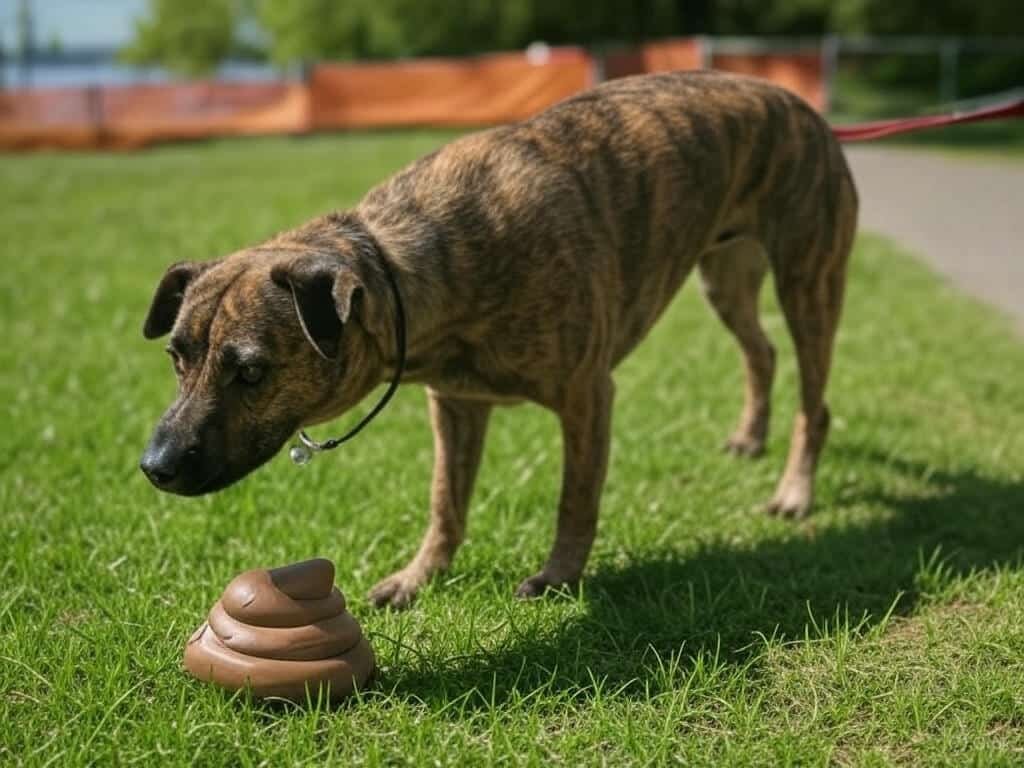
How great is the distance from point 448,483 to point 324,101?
83.6 feet

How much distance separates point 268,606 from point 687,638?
136cm

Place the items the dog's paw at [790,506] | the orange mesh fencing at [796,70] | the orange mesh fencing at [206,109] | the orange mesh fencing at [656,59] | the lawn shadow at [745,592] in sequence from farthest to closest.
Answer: the orange mesh fencing at [206,109] < the orange mesh fencing at [656,59] < the orange mesh fencing at [796,70] < the dog's paw at [790,506] < the lawn shadow at [745,592]

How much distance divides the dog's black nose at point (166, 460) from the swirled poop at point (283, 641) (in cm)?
36

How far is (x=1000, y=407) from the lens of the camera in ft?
21.9

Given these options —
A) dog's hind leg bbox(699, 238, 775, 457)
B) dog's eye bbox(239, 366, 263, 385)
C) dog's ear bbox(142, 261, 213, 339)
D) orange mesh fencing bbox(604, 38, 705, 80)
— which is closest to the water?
orange mesh fencing bbox(604, 38, 705, 80)

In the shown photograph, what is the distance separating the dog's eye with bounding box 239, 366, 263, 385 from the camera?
138 inches

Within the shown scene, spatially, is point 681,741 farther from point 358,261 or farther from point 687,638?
point 358,261

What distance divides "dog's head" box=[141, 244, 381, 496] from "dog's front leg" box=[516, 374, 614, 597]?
3.25ft

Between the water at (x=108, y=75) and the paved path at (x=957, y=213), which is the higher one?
the paved path at (x=957, y=213)

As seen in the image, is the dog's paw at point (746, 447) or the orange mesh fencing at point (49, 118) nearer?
the dog's paw at point (746, 447)

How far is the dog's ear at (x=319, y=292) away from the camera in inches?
136

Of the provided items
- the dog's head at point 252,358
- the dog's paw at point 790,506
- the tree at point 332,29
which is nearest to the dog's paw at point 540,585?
the dog's head at point 252,358

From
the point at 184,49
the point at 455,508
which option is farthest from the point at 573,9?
the point at 455,508

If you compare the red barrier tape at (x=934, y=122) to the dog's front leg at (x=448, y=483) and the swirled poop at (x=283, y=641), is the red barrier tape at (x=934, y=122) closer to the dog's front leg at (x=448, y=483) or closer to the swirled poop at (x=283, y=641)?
the dog's front leg at (x=448, y=483)
